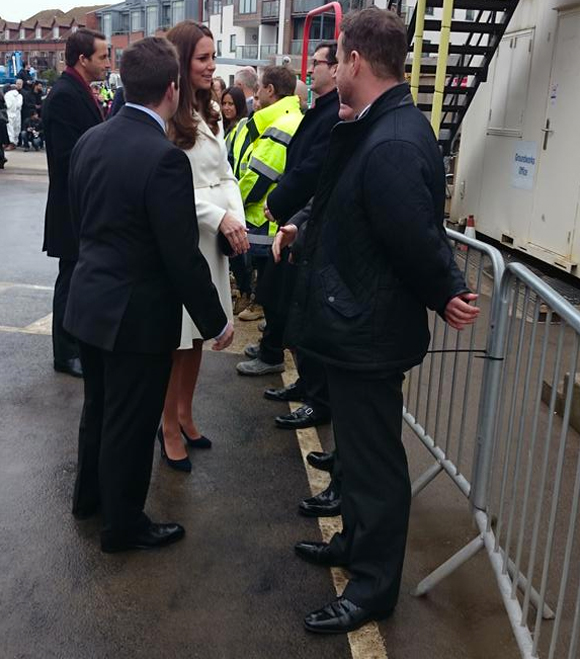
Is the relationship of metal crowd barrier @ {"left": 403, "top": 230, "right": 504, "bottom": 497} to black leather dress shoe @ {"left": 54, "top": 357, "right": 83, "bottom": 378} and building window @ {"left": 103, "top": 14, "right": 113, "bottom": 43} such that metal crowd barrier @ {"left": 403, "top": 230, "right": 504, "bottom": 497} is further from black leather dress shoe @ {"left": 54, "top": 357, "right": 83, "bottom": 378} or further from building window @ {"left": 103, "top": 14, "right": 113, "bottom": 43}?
building window @ {"left": 103, "top": 14, "right": 113, "bottom": 43}

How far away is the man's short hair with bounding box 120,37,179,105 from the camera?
2.91 meters

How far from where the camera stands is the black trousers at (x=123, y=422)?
3.05 m

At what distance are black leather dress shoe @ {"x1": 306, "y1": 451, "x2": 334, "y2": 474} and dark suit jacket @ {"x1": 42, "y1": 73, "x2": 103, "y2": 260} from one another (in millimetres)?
2121

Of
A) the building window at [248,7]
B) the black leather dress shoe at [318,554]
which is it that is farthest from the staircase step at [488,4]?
the building window at [248,7]

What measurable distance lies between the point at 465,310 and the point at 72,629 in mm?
1813

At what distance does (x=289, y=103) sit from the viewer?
5.59 meters

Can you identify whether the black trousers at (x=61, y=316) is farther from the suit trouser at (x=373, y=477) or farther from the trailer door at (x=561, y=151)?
the trailer door at (x=561, y=151)

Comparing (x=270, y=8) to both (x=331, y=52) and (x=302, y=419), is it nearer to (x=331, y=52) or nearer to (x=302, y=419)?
(x=331, y=52)

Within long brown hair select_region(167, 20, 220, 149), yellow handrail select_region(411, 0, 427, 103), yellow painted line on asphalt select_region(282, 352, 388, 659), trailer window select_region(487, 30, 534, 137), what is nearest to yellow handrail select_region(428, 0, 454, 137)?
yellow handrail select_region(411, 0, 427, 103)

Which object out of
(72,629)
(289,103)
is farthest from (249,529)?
(289,103)

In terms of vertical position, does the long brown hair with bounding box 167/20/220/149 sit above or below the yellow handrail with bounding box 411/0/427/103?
below

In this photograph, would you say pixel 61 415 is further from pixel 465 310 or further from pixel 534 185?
pixel 534 185

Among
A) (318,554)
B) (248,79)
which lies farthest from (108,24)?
(318,554)

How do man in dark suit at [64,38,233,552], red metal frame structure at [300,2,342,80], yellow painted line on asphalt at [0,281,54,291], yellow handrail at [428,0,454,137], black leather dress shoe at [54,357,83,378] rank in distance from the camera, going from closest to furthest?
man in dark suit at [64,38,233,552] < black leather dress shoe at [54,357,83,378] < yellow painted line on asphalt at [0,281,54,291] < yellow handrail at [428,0,454,137] < red metal frame structure at [300,2,342,80]
